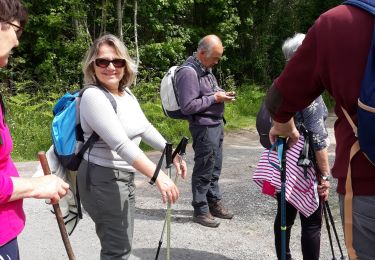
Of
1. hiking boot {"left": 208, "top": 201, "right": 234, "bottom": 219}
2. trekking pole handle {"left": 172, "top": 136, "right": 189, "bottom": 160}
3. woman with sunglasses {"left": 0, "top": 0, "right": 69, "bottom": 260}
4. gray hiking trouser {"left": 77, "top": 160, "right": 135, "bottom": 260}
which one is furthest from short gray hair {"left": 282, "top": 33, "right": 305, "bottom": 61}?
hiking boot {"left": 208, "top": 201, "right": 234, "bottom": 219}

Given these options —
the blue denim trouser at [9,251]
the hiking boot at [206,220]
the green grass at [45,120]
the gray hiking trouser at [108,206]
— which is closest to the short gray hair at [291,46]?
the gray hiking trouser at [108,206]

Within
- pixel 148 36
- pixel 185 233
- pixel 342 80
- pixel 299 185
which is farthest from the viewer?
pixel 148 36

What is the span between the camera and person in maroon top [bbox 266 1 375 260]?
1.67m

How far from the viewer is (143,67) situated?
1583cm

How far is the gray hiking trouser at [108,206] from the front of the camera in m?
2.85

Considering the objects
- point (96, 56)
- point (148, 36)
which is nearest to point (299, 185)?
point (96, 56)

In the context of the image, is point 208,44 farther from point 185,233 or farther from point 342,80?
point 342,80

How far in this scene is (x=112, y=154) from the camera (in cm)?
290

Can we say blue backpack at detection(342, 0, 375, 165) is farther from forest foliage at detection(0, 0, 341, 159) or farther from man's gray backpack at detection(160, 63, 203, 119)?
forest foliage at detection(0, 0, 341, 159)

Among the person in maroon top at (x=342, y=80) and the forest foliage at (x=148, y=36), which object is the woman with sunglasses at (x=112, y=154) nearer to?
→ the person in maroon top at (x=342, y=80)

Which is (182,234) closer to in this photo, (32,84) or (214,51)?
(214,51)

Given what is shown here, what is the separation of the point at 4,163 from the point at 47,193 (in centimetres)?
22

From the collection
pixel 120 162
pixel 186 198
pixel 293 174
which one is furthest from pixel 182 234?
pixel 120 162

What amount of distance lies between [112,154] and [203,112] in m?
2.23
